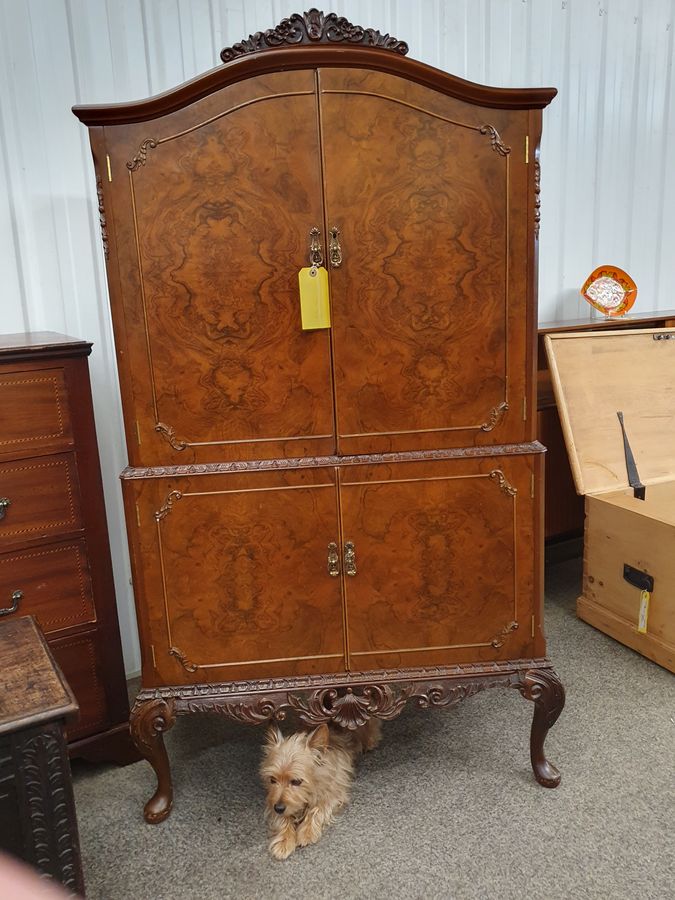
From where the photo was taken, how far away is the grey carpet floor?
1782 millimetres

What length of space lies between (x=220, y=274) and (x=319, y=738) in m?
1.24

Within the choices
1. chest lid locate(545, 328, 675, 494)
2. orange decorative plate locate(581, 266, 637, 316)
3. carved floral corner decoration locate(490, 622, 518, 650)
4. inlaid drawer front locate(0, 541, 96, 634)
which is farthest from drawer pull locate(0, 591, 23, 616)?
orange decorative plate locate(581, 266, 637, 316)

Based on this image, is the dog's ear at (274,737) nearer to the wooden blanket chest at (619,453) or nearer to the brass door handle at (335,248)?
the brass door handle at (335,248)

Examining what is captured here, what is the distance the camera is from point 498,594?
1.97 meters

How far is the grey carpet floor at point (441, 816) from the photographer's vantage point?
5.85ft

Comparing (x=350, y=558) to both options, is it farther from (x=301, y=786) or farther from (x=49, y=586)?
(x=49, y=586)

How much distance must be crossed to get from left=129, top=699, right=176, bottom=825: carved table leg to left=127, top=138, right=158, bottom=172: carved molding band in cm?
133

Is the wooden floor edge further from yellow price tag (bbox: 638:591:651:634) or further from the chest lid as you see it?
the chest lid

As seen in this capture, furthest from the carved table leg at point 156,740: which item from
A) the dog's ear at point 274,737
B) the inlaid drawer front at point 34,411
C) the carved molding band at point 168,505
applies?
the inlaid drawer front at point 34,411

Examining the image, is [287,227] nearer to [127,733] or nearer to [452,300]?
[452,300]

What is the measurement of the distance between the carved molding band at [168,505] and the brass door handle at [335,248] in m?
0.69

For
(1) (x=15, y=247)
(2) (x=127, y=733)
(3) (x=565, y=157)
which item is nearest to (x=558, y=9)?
(3) (x=565, y=157)

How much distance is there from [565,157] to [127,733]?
9.76ft

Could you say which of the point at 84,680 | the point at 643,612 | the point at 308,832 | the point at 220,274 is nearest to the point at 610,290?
the point at 643,612
